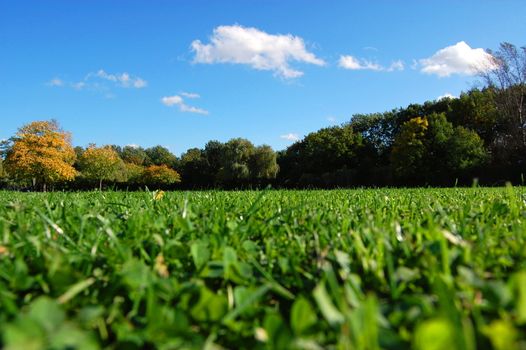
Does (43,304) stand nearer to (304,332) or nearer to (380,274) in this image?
(304,332)

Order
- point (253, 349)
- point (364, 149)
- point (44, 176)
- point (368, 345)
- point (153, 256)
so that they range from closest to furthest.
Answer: point (368, 345) → point (253, 349) → point (153, 256) → point (44, 176) → point (364, 149)

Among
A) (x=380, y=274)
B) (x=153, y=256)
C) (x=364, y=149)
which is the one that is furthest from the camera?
(x=364, y=149)

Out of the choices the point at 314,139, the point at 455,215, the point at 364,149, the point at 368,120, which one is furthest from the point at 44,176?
the point at 455,215

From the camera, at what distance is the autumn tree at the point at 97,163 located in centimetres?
5466

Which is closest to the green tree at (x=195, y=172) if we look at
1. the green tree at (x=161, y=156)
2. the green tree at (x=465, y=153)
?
the green tree at (x=161, y=156)

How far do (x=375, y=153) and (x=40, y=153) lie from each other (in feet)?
127

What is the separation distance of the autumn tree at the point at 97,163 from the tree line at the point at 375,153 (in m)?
0.13

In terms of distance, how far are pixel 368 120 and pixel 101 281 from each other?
62.6 m

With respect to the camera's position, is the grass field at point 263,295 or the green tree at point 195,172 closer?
the grass field at point 263,295

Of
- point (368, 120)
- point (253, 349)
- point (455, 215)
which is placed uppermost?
point (368, 120)

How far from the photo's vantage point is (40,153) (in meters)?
43.4

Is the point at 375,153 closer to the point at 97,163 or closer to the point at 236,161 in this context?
the point at 236,161

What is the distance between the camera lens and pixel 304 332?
64 centimetres

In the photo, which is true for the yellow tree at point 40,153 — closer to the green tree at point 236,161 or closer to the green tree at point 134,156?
the green tree at point 236,161
